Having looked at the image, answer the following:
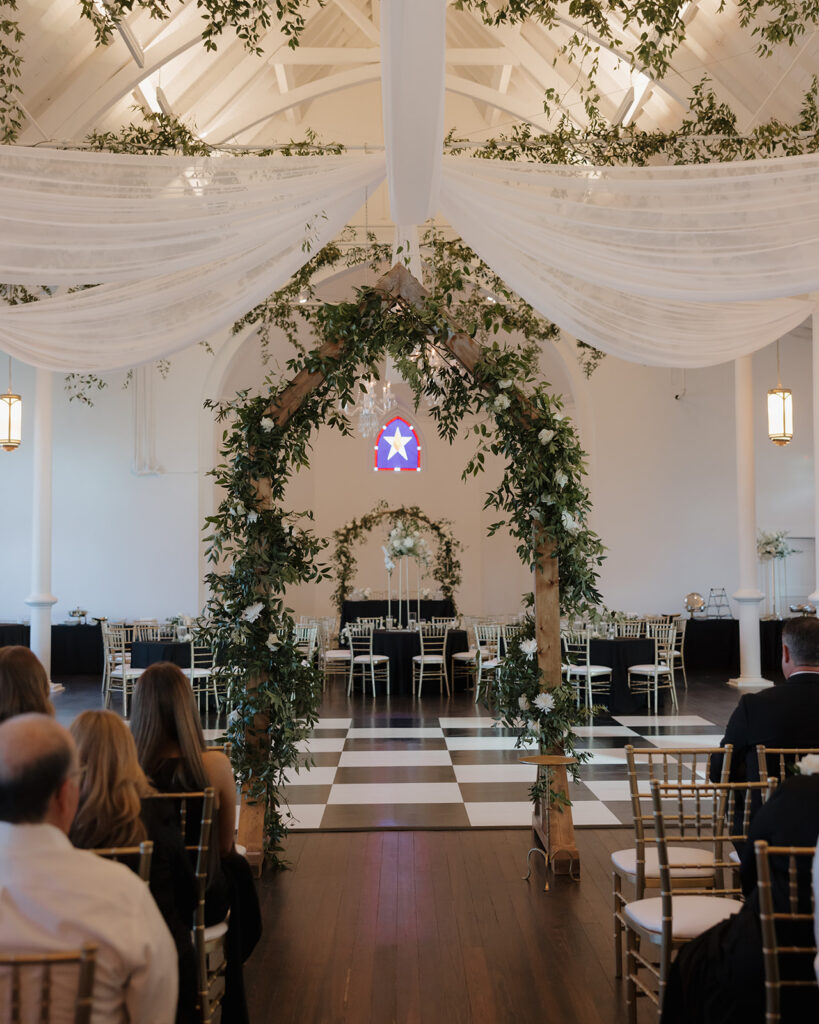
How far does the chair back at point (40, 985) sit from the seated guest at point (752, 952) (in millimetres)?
1605

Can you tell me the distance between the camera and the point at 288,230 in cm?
398

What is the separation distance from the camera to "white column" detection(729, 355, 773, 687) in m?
12.0

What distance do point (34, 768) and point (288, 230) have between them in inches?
108

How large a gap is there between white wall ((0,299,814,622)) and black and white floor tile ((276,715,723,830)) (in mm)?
5550

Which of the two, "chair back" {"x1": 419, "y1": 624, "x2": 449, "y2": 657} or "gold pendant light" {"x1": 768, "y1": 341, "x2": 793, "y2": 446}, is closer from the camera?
"gold pendant light" {"x1": 768, "y1": 341, "x2": 793, "y2": 446}

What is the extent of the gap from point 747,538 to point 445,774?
6437mm

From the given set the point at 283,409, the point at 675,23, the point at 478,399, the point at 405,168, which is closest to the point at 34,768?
the point at 405,168

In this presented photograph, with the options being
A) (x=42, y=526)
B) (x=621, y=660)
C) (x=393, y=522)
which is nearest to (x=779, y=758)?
(x=621, y=660)

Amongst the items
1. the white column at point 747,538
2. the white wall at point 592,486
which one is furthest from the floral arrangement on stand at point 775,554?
the white column at point 747,538

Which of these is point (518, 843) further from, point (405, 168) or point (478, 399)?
point (405, 168)

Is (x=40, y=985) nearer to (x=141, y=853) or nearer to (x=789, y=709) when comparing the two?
(x=141, y=853)

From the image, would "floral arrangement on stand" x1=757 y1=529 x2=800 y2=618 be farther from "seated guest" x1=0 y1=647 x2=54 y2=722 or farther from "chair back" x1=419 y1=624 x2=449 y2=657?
"seated guest" x1=0 y1=647 x2=54 y2=722

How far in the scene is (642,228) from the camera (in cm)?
367

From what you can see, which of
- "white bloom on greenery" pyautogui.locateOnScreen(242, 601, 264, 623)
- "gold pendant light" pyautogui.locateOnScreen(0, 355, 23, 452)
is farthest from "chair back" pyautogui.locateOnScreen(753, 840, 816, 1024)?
"gold pendant light" pyautogui.locateOnScreen(0, 355, 23, 452)
